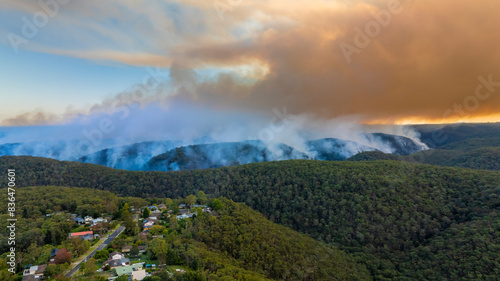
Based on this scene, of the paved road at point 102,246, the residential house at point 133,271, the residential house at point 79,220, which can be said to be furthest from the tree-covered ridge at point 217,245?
the residential house at point 133,271

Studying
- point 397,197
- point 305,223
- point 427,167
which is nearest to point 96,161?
point 305,223

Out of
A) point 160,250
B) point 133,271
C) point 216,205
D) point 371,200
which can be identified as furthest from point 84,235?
point 371,200

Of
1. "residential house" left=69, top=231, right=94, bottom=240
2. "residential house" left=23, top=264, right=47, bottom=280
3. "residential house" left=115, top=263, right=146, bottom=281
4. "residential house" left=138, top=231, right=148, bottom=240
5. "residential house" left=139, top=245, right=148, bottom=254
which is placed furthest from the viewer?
"residential house" left=69, top=231, right=94, bottom=240

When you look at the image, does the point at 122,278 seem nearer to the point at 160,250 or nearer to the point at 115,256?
the point at 160,250

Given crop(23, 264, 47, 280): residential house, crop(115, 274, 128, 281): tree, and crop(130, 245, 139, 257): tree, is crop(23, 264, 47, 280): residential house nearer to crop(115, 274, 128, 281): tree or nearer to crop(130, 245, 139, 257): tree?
crop(130, 245, 139, 257): tree

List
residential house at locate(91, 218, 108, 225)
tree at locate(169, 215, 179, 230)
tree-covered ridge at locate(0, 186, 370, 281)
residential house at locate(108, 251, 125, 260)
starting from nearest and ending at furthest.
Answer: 1. residential house at locate(108, 251, 125, 260)
2. tree-covered ridge at locate(0, 186, 370, 281)
3. tree at locate(169, 215, 179, 230)
4. residential house at locate(91, 218, 108, 225)

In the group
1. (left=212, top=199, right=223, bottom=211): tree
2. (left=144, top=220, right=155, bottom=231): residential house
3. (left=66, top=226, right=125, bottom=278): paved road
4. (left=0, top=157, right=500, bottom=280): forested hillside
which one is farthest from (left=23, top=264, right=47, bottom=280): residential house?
(left=0, top=157, right=500, bottom=280): forested hillside

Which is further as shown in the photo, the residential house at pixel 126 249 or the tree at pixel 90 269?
the residential house at pixel 126 249

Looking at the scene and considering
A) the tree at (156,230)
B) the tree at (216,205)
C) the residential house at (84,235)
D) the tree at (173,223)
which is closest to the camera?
the residential house at (84,235)

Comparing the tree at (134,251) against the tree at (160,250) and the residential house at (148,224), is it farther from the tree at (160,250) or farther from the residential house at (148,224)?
the residential house at (148,224)
